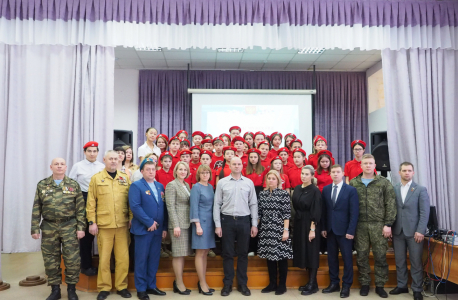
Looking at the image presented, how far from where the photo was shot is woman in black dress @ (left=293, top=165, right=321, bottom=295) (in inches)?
153

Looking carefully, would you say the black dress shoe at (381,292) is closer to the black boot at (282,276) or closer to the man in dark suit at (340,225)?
the man in dark suit at (340,225)

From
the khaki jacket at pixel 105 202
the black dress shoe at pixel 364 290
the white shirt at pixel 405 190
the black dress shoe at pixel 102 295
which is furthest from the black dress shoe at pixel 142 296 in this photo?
the white shirt at pixel 405 190

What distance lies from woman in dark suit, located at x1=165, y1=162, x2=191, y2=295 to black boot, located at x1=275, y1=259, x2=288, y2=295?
929 millimetres

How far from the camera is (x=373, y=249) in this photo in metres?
3.88

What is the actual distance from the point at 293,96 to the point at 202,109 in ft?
6.86

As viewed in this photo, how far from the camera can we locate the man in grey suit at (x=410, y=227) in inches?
147

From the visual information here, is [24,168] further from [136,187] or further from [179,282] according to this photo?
[179,282]

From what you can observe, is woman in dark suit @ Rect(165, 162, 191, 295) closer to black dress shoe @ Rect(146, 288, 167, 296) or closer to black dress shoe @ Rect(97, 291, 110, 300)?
black dress shoe @ Rect(146, 288, 167, 296)

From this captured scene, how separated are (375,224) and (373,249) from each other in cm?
26

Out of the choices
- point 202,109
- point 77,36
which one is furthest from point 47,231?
point 202,109

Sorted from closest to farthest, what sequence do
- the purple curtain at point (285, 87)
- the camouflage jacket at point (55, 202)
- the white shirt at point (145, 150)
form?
the camouflage jacket at point (55, 202)
the white shirt at point (145, 150)
the purple curtain at point (285, 87)

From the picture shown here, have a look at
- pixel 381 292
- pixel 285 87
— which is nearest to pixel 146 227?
pixel 381 292

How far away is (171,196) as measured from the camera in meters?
3.83

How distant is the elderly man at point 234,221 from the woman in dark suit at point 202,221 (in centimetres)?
8
